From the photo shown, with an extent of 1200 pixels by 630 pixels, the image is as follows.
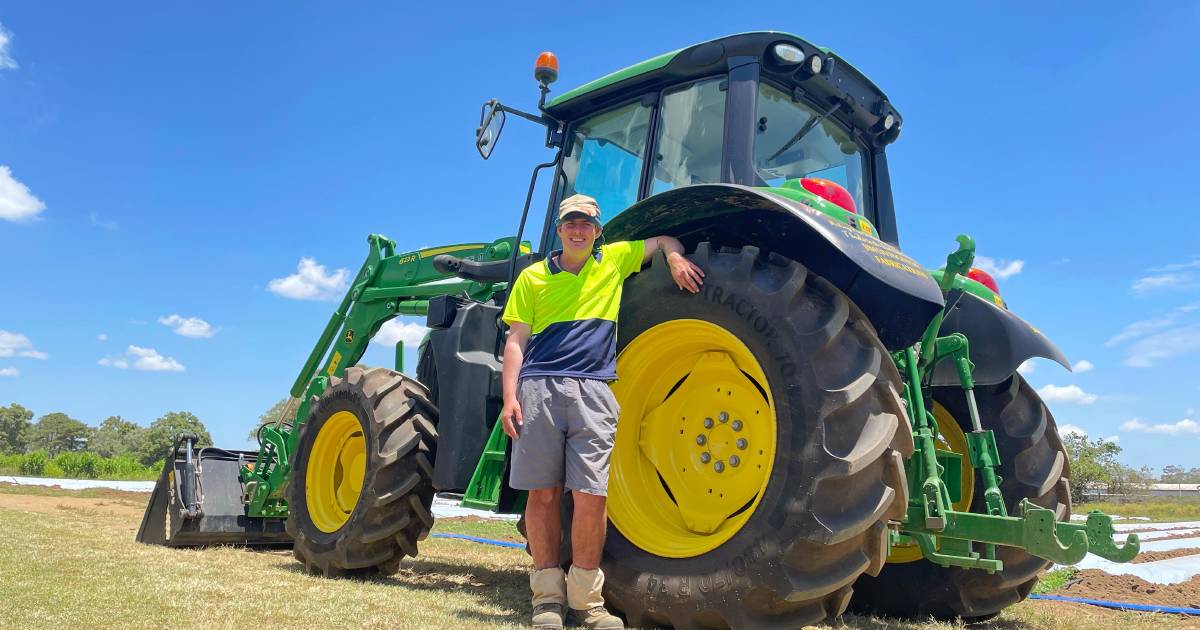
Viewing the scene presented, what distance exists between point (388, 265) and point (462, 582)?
3.23 metres

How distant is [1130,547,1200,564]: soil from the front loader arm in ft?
23.0

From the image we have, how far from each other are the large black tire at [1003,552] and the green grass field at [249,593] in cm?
22

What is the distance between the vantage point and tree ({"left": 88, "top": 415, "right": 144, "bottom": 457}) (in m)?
53.7

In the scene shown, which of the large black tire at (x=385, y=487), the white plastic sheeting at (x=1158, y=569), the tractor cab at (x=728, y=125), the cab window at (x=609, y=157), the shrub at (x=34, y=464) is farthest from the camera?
the shrub at (x=34, y=464)

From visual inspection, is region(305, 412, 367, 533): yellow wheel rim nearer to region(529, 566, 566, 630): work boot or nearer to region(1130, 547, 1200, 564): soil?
region(529, 566, 566, 630): work boot

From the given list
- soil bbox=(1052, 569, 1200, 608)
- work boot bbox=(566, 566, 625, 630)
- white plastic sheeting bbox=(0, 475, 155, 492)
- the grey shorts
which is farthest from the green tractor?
white plastic sheeting bbox=(0, 475, 155, 492)

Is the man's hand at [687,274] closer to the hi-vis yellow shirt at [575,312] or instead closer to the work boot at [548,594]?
the hi-vis yellow shirt at [575,312]

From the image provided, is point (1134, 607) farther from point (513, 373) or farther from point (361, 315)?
point (361, 315)

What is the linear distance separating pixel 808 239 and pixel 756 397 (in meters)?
0.67

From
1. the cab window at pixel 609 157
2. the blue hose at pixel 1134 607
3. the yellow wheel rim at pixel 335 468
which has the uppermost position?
the cab window at pixel 609 157

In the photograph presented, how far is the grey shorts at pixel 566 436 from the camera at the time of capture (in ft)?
10.2

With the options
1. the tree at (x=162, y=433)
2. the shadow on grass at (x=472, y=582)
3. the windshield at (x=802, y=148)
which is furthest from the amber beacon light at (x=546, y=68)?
the tree at (x=162, y=433)

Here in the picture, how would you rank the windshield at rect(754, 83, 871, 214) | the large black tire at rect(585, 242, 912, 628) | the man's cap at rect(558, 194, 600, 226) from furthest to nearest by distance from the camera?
1. the windshield at rect(754, 83, 871, 214)
2. the man's cap at rect(558, 194, 600, 226)
3. the large black tire at rect(585, 242, 912, 628)

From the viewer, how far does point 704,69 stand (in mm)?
4055
